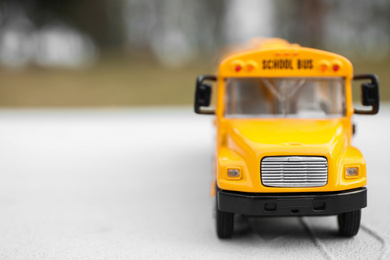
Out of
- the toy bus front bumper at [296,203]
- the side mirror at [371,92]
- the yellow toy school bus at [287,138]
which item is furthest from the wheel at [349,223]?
the side mirror at [371,92]

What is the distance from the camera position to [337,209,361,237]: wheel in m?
4.63

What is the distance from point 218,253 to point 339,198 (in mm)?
1370

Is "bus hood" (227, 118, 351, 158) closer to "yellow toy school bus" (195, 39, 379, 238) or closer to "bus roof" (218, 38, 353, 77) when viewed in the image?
"yellow toy school bus" (195, 39, 379, 238)

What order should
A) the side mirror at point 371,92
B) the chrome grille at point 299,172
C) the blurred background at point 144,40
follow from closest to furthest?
the chrome grille at point 299,172
the side mirror at point 371,92
the blurred background at point 144,40

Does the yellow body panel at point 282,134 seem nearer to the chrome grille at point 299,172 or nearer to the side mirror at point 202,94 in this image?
the chrome grille at point 299,172

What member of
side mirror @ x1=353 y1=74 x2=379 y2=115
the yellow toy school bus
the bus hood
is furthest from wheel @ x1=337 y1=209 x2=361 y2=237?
side mirror @ x1=353 y1=74 x2=379 y2=115

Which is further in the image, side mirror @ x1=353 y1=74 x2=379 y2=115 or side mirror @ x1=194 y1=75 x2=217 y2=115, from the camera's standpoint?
side mirror @ x1=194 y1=75 x2=217 y2=115

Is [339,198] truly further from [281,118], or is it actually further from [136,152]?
[136,152]

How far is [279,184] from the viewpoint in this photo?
14.4 feet

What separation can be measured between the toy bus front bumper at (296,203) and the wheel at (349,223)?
0.65 ft

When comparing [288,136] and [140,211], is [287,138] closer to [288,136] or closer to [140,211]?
[288,136]

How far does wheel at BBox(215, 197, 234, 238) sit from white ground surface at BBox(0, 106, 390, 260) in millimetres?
121

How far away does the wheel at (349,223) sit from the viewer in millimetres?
4633

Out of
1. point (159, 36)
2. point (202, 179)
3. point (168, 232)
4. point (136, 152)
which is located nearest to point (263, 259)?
point (168, 232)
